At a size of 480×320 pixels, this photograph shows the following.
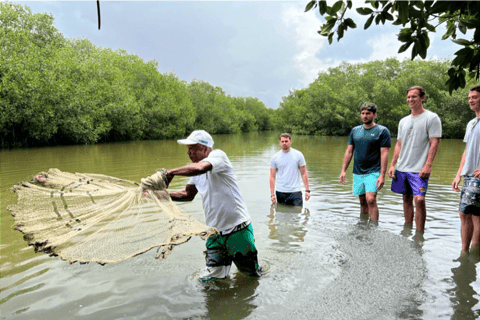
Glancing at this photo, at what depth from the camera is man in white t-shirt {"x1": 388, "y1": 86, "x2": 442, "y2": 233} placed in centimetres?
547

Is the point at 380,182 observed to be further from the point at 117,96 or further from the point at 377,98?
the point at 377,98

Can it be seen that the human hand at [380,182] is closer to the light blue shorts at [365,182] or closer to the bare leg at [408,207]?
the light blue shorts at [365,182]

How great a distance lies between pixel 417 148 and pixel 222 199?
3780mm

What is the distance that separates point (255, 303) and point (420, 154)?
385 cm

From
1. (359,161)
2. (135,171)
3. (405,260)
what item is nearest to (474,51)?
(405,260)

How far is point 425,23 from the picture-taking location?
8.39ft

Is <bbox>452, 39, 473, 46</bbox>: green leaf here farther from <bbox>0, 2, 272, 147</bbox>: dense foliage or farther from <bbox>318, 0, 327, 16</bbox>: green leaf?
<bbox>0, 2, 272, 147</bbox>: dense foliage

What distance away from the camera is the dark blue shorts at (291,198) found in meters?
8.02

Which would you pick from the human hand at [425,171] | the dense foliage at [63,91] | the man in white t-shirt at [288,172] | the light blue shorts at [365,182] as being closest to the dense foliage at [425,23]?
the human hand at [425,171]

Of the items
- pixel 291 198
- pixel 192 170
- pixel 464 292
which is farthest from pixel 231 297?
pixel 291 198

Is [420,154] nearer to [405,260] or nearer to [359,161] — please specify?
[359,161]

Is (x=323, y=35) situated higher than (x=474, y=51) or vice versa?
(x=323, y=35)

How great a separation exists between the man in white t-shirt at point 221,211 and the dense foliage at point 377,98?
49.9m

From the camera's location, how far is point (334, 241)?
5906 millimetres
